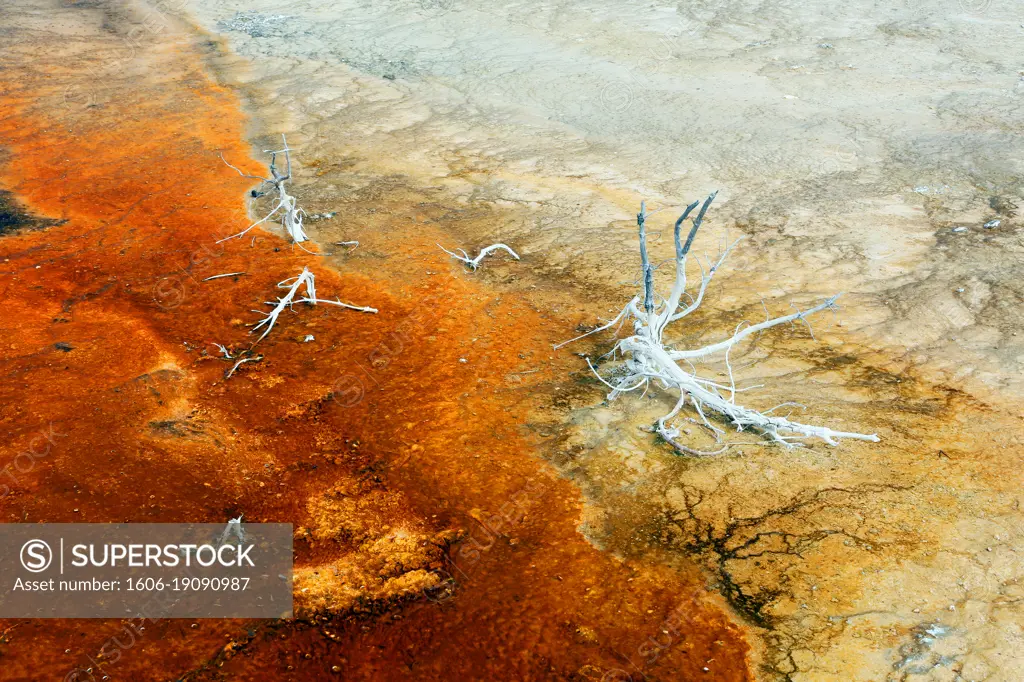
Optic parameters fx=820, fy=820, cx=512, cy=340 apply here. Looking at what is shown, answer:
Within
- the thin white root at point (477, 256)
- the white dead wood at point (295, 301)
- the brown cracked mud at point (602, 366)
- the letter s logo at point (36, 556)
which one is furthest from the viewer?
the thin white root at point (477, 256)

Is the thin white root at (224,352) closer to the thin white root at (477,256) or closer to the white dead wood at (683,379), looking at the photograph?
the thin white root at (477,256)

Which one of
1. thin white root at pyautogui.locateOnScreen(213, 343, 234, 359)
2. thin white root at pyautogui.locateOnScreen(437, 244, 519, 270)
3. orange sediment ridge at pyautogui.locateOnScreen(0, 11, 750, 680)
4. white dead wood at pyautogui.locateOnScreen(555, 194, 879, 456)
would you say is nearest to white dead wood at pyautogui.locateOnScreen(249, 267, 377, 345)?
orange sediment ridge at pyautogui.locateOnScreen(0, 11, 750, 680)

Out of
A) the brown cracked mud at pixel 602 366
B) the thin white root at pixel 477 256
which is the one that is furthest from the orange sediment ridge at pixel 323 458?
the thin white root at pixel 477 256

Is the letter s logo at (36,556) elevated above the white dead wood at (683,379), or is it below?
below

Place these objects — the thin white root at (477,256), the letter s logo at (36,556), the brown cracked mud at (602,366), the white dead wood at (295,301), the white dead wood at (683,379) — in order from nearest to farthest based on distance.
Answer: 1. the brown cracked mud at (602,366)
2. the letter s logo at (36,556)
3. the white dead wood at (683,379)
4. the white dead wood at (295,301)
5. the thin white root at (477,256)

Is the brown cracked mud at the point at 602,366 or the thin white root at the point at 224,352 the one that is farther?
the thin white root at the point at 224,352

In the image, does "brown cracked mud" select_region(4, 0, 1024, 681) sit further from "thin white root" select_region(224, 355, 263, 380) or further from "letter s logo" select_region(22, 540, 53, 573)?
"letter s logo" select_region(22, 540, 53, 573)

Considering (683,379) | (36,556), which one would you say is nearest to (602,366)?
(683,379)
